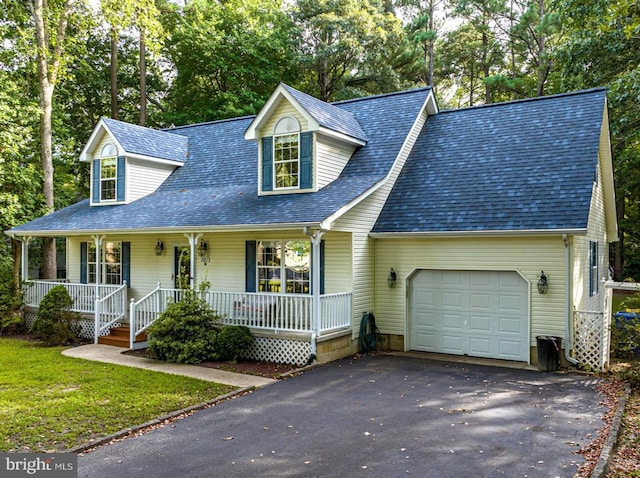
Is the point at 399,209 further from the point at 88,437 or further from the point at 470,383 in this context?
the point at 88,437

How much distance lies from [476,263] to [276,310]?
195 inches

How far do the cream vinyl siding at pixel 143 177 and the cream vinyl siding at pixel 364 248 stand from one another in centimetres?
852

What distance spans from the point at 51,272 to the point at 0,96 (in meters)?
6.42

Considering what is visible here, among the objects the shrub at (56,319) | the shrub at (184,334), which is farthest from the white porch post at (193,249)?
the shrub at (56,319)

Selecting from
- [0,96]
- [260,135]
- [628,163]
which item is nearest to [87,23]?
[0,96]

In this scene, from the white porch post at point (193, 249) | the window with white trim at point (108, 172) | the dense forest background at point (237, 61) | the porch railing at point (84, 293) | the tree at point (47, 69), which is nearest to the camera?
the white porch post at point (193, 249)

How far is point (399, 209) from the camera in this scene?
13.6 metres

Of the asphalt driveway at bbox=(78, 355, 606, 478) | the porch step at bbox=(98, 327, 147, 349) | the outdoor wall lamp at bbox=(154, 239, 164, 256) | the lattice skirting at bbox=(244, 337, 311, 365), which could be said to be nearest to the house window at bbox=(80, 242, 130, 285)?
the outdoor wall lamp at bbox=(154, 239, 164, 256)

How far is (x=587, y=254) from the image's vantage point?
1321 centimetres

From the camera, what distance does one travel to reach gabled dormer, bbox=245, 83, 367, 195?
13648 millimetres

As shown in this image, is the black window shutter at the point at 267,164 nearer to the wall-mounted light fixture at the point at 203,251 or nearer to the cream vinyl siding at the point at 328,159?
the cream vinyl siding at the point at 328,159

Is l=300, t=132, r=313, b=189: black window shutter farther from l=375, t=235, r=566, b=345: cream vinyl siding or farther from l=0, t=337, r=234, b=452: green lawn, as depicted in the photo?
l=0, t=337, r=234, b=452: green lawn

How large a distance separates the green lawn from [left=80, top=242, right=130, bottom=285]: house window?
4811 millimetres

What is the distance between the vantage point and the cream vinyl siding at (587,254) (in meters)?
11.9
